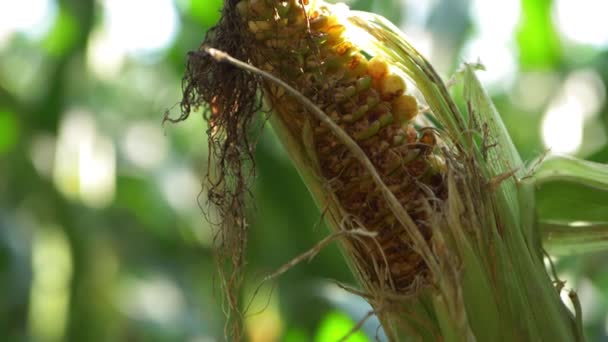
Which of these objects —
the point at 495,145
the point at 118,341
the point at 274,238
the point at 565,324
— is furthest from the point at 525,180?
the point at 118,341

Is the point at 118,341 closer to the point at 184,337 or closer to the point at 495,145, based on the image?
the point at 184,337

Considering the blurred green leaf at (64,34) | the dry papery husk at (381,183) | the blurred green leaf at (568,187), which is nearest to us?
the dry papery husk at (381,183)

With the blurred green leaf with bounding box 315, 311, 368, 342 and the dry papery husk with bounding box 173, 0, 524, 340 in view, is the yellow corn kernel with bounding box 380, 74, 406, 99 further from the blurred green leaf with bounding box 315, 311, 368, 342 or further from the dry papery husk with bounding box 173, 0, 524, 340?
the blurred green leaf with bounding box 315, 311, 368, 342

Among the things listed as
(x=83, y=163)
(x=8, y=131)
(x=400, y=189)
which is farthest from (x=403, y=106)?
(x=8, y=131)

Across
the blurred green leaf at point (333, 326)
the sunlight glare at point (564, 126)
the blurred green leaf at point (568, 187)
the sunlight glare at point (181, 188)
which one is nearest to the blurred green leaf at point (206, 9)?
the sunlight glare at point (181, 188)

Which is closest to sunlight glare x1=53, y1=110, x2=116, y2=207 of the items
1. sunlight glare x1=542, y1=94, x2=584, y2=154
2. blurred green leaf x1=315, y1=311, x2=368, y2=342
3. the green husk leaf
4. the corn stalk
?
blurred green leaf x1=315, y1=311, x2=368, y2=342

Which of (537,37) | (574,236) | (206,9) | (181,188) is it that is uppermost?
(206,9)

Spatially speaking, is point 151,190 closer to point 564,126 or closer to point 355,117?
point 564,126

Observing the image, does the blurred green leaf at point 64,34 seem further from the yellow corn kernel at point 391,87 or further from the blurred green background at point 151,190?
the yellow corn kernel at point 391,87
